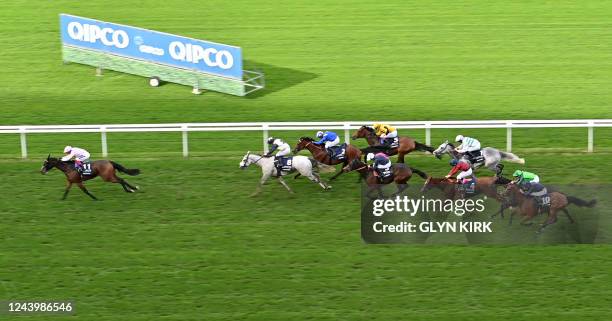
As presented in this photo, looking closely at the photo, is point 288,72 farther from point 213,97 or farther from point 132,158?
point 132,158

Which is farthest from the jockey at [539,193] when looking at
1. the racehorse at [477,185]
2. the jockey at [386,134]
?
the jockey at [386,134]

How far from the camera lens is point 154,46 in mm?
25922

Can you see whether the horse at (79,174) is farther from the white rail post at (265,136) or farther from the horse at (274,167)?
the white rail post at (265,136)

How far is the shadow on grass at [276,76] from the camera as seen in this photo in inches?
1017

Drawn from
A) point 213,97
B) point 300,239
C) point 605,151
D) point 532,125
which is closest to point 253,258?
point 300,239

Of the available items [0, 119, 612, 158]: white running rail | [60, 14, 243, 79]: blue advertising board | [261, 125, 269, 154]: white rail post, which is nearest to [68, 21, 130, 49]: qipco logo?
[60, 14, 243, 79]: blue advertising board

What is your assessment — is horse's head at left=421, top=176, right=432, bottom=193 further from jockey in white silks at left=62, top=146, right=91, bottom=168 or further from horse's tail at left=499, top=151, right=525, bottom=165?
jockey in white silks at left=62, top=146, right=91, bottom=168

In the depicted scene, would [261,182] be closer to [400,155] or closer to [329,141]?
[329,141]

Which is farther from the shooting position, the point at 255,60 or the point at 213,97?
the point at 255,60

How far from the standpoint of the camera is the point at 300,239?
54.0 feet

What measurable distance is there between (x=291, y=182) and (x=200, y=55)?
Result: 23.9 feet

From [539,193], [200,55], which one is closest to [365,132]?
[539,193]

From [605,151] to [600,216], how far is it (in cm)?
382

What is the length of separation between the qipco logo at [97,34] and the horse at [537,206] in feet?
42.7
